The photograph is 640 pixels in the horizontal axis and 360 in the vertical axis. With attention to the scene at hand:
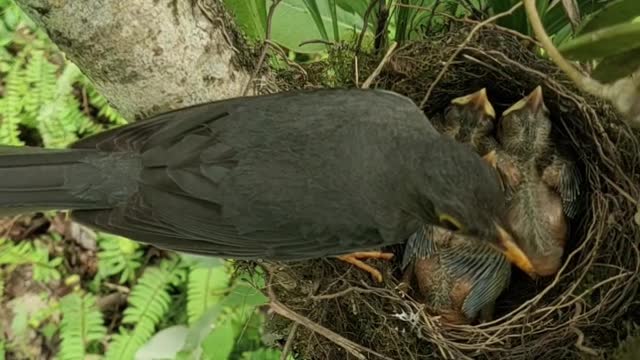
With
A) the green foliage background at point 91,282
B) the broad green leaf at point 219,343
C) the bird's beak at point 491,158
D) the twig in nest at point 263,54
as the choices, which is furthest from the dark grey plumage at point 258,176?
the broad green leaf at point 219,343

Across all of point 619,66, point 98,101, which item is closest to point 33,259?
point 98,101

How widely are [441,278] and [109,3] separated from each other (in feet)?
3.48

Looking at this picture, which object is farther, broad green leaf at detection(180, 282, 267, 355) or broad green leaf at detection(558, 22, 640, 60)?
broad green leaf at detection(180, 282, 267, 355)

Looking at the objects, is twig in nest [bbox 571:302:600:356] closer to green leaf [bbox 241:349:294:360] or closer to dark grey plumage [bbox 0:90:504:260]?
dark grey plumage [bbox 0:90:504:260]

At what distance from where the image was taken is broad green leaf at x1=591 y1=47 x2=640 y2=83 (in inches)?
65.4

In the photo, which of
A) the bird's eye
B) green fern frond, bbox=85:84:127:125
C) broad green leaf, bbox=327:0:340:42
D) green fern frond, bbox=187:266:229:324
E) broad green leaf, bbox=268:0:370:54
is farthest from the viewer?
green fern frond, bbox=85:84:127:125

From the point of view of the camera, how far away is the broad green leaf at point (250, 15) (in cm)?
215

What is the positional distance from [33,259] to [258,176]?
5.38 ft

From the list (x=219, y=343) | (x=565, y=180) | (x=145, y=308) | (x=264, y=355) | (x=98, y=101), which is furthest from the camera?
(x=98, y=101)

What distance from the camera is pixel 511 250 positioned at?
6.24ft

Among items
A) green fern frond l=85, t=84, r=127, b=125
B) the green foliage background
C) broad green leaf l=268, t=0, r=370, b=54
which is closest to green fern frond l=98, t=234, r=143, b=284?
the green foliage background

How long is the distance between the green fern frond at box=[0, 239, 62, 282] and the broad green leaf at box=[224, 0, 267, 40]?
57.9 inches

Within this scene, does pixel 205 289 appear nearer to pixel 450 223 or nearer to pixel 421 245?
pixel 421 245

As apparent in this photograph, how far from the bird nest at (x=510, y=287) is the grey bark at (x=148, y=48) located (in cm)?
30
